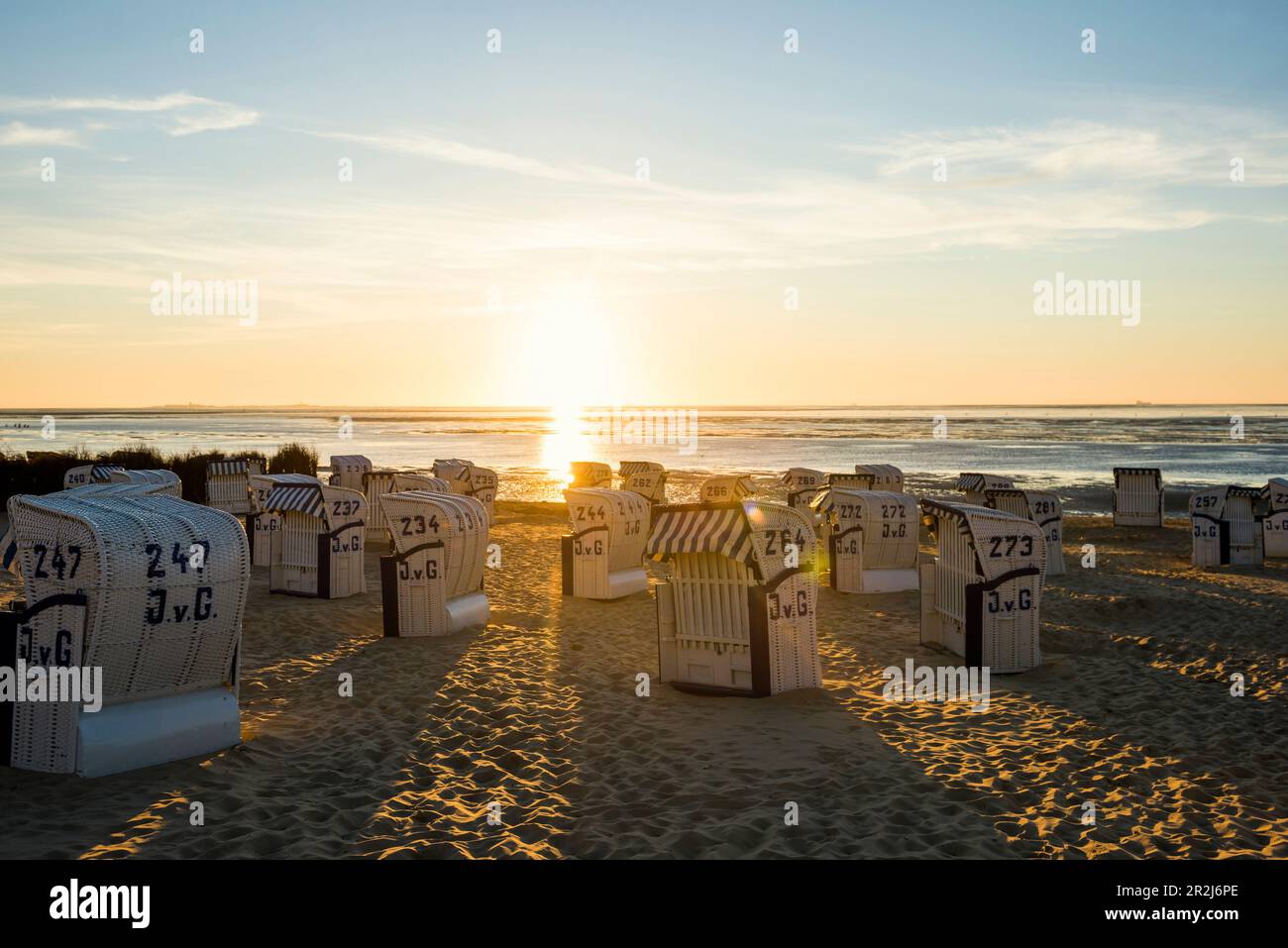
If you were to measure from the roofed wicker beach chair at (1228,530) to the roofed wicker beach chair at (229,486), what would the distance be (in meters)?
24.1

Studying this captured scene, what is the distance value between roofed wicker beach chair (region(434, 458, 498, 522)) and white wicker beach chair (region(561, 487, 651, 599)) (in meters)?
8.86

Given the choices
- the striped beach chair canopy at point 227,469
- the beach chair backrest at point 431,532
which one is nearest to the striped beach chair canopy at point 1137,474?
the beach chair backrest at point 431,532

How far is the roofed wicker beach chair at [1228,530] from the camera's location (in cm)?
2162

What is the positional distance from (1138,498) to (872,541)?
17409mm

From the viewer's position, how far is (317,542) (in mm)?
16719

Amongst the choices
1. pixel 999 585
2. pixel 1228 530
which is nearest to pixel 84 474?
pixel 999 585

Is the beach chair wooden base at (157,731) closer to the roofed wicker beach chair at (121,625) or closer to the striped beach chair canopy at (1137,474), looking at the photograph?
the roofed wicker beach chair at (121,625)

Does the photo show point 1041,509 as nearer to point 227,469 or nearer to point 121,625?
point 121,625

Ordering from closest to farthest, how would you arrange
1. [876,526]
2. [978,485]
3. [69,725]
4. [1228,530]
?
[69,725]
[876,526]
[1228,530]
[978,485]

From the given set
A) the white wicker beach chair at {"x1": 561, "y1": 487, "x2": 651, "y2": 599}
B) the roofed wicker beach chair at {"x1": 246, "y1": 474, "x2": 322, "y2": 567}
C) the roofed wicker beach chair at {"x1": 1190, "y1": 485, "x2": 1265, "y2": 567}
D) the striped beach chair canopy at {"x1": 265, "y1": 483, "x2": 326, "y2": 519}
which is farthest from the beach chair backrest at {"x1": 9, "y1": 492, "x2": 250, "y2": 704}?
the roofed wicker beach chair at {"x1": 1190, "y1": 485, "x2": 1265, "y2": 567}

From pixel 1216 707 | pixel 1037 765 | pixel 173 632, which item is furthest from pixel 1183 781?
pixel 173 632

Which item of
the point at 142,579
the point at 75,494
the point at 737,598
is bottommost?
the point at 737,598

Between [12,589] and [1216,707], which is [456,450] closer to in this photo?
[12,589]

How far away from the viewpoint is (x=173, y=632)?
803 centimetres
